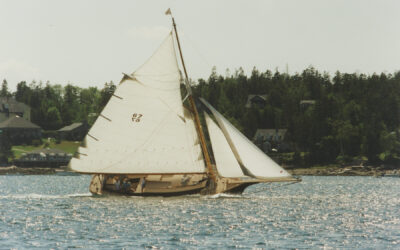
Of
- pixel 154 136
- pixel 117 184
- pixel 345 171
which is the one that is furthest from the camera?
pixel 345 171

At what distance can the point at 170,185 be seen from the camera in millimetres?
64312

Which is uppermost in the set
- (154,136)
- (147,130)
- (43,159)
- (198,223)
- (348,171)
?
(43,159)

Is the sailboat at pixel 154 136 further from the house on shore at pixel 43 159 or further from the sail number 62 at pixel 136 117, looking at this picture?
the house on shore at pixel 43 159

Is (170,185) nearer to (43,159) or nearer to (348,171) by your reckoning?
(348,171)

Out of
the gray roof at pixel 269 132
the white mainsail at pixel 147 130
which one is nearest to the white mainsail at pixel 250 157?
the white mainsail at pixel 147 130

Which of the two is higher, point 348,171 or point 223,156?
point 223,156

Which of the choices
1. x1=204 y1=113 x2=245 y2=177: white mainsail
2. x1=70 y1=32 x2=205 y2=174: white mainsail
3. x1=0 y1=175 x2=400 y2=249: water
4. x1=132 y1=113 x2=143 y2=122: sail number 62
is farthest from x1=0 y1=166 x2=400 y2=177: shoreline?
x1=132 y1=113 x2=143 y2=122: sail number 62

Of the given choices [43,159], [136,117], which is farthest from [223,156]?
[43,159]

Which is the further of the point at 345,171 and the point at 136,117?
the point at 345,171

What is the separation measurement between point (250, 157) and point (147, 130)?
1019cm

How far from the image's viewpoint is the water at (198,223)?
37188 mm

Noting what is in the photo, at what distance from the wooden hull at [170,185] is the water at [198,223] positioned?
2.65ft

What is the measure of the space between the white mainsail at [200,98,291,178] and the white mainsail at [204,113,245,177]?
503mm

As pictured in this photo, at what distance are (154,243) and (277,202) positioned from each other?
29.7m
